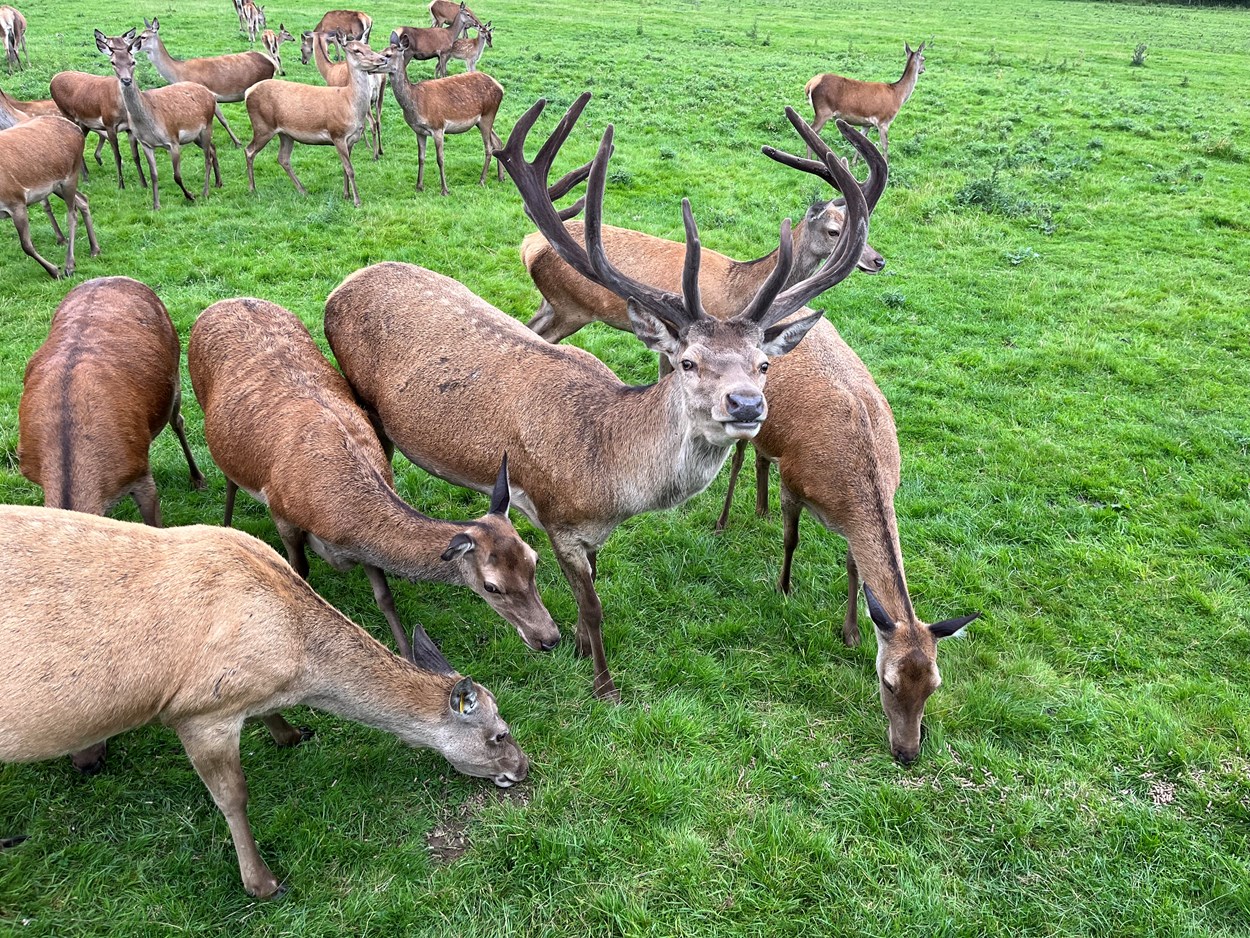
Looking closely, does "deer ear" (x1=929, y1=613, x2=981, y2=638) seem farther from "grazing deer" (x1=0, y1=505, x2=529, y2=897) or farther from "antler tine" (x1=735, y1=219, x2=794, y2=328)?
"grazing deer" (x1=0, y1=505, x2=529, y2=897)

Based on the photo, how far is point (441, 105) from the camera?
38.4 feet

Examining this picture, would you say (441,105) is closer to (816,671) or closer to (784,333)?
(784,333)

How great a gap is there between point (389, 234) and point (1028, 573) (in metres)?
7.87

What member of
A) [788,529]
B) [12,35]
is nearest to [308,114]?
[788,529]

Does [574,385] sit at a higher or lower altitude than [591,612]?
higher

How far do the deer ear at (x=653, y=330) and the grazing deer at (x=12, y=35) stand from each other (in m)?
19.0

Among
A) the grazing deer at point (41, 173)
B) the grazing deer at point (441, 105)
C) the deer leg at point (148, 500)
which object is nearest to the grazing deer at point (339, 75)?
the grazing deer at point (441, 105)

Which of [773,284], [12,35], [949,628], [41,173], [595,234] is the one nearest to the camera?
[773,284]

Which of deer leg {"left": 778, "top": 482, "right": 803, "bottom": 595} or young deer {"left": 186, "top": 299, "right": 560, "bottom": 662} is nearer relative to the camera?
young deer {"left": 186, "top": 299, "right": 560, "bottom": 662}

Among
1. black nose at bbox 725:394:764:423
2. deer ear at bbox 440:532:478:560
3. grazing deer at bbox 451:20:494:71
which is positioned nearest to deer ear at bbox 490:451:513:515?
deer ear at bbox 440:532:478:560

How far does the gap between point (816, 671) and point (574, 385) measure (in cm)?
211

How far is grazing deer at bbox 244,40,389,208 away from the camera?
11023mm

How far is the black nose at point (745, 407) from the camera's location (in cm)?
343

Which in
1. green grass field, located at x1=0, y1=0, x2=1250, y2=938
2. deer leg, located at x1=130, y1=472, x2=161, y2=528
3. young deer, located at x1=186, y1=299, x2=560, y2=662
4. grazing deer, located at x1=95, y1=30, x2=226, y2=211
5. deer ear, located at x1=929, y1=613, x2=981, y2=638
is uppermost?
grazing deer, located at x1=95, y1=30, x2=226, y2=211
